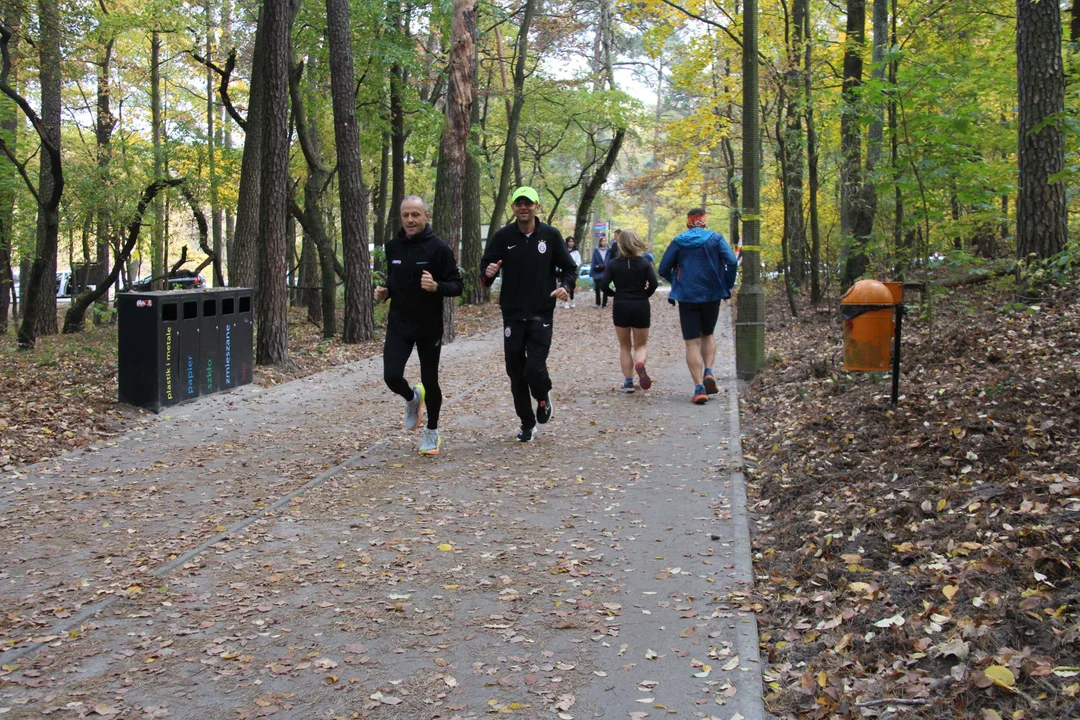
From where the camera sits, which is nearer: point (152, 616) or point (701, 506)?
point (152, 616)

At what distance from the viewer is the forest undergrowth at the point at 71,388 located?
8.81 m

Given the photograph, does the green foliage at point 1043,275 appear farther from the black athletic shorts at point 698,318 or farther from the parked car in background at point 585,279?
the parked car in background at point 585,279

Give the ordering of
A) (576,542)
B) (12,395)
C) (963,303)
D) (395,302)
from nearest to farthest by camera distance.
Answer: (576,542) → (395,302) → (12,395) → (963,303)

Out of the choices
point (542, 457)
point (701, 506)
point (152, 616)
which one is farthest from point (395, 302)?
point (152, 616)

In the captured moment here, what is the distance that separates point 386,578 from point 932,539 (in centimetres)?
286

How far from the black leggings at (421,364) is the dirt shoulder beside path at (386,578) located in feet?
1.56

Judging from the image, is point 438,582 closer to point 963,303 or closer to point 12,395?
point 12,395

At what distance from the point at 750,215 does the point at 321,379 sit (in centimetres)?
611

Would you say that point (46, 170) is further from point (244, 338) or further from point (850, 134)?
point (850, 134)

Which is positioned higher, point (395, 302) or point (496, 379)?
point (395, 302)

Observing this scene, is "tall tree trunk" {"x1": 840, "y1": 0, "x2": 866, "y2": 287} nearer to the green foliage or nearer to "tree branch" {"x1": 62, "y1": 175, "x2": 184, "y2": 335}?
the green foliage

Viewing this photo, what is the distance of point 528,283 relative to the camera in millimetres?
8422

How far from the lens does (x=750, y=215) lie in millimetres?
12602

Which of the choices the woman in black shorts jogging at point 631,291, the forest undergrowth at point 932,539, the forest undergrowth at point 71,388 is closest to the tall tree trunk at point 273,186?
the forest undergrowth at point 71,388
